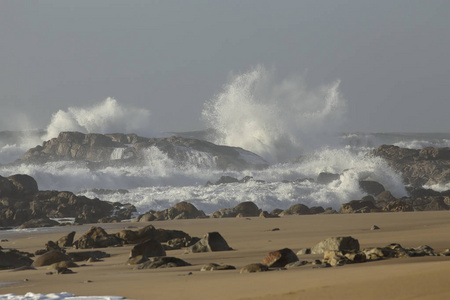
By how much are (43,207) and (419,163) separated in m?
18.1

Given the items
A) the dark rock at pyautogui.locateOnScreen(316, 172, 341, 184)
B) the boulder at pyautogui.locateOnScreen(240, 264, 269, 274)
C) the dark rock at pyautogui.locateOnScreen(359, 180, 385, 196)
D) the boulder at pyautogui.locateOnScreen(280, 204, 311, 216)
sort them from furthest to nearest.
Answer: the dark rock at pyautogui.locateOnScreen(316, 172, 341, 184)
the dark rock at pyautogui.locateOnScreen(359, 180, 385, 196)
the boulder at pyautogui.locateOnScreen(280, 204, 311, 216)
the boulder at pyautogui.locateOnScreen(240, 264, 269, 274)

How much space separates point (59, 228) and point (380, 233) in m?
8.23

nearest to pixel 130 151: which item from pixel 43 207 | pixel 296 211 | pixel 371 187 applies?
pixel 371 187

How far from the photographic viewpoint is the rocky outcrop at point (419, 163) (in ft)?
99.9

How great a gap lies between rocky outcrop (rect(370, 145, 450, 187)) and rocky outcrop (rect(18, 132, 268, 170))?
907cm

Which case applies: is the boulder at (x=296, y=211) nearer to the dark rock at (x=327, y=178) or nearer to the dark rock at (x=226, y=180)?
the dark rock at (x=327, y=178)

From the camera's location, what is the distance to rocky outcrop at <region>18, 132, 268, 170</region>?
4075 centimetres

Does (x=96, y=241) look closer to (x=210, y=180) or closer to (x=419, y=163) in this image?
(x=419, y=163)

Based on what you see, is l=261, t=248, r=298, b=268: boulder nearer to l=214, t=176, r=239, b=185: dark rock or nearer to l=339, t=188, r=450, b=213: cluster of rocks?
l=339, t=188, r=450, b=213: cluster of rocks

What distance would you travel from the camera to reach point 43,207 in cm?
2102

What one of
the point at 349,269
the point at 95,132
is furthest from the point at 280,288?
the point at 95,132

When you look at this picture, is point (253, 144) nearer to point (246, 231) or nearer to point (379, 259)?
point (246, 231)

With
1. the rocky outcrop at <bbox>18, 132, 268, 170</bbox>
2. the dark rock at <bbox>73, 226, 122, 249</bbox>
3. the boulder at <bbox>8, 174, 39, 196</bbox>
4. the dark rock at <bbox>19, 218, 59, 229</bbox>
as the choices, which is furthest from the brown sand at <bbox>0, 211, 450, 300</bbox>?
the rocky outcrop at <bbox>18, 132, 268, 170</bbox>

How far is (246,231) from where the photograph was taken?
1367 cm
